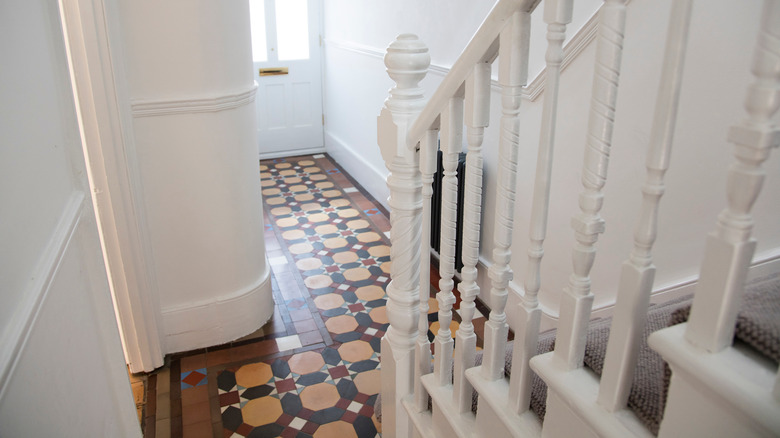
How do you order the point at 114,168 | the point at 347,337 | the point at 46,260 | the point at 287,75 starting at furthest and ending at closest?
the point at 287,75, the point at 347,337, the point at 114,168, the point at 46,260

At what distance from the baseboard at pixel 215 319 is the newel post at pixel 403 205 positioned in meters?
1.22

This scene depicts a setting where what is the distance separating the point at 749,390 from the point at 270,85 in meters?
5.47

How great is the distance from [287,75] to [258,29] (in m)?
0.51

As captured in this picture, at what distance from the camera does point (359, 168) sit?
505 centimetres

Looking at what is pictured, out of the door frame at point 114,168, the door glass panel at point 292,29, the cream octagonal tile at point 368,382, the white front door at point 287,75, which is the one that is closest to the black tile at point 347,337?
the cream octagonal tile at point 368,382

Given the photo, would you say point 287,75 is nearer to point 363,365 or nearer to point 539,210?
A: point 363,365

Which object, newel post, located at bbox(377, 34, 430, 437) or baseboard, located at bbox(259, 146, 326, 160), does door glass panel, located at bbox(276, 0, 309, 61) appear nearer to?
baseboard, located at bbox(259, 146, 326, 160)

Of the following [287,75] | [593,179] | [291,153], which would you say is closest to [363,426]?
[593,179]

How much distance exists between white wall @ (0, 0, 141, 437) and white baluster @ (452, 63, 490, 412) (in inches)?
31.5

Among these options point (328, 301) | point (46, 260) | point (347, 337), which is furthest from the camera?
Answer: point (328, 301)

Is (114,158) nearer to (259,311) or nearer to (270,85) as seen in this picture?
(259,311)

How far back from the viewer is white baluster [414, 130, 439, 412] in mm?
1419

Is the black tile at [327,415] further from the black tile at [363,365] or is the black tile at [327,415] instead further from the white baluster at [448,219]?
the white baluster at [448,219]

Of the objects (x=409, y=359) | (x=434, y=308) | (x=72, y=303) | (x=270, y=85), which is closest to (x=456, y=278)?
(x=434, y=308)
